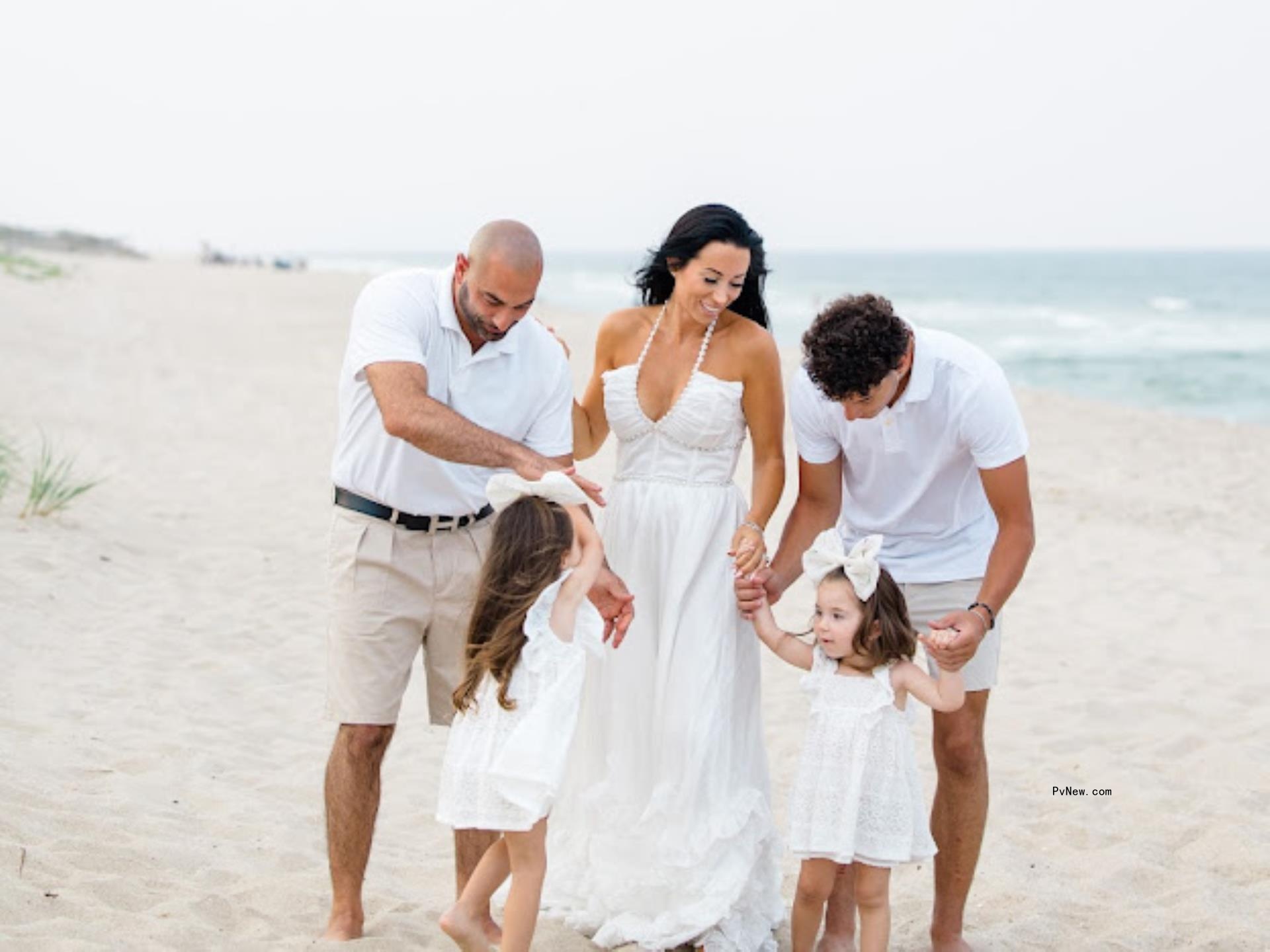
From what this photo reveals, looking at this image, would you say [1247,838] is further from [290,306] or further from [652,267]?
[290,306]

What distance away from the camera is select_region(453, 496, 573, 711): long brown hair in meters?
3.49

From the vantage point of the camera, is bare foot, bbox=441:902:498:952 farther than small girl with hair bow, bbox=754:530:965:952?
No

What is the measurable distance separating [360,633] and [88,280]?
31542mm

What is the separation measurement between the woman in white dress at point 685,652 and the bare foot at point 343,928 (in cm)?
57

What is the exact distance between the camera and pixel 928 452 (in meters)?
3.95

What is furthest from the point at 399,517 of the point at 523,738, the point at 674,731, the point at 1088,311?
the point at 1088,311

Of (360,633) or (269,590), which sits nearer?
(360,633)

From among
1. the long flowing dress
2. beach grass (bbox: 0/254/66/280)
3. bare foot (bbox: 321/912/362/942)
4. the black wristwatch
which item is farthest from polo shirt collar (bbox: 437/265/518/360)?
beach grass (bbox: 0/254/66/280)

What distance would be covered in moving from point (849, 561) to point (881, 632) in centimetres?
22

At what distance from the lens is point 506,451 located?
368 centimetres

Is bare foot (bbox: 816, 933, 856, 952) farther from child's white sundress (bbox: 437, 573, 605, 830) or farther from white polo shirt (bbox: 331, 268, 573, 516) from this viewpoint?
white polo shirt (bbox: 331, 268, 573, 516)

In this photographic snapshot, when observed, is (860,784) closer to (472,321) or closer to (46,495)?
(472,321)

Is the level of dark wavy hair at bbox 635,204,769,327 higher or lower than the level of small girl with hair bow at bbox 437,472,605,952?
higher

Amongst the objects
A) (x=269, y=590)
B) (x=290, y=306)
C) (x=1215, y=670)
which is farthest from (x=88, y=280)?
(x=1215, y=670)
